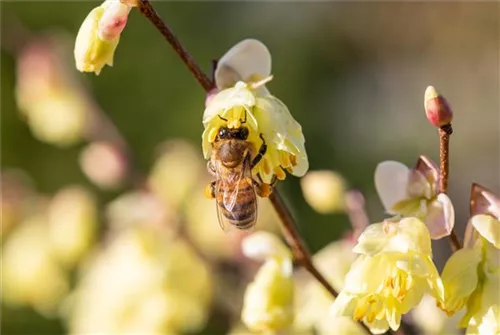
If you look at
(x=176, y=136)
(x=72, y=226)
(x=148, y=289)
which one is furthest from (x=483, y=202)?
(x=176, y=136)

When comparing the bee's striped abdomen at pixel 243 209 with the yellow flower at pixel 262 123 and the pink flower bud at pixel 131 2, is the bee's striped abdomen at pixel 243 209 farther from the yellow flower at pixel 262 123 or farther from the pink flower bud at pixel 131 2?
the pink flower bud at pixel 131 2

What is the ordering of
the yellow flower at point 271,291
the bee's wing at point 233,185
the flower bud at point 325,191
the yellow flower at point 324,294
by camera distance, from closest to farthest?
the bee's wing at point 233,185, the yellow flower at point 271,291, the yellow flower at point 324,294, the flower bud at point 325,191

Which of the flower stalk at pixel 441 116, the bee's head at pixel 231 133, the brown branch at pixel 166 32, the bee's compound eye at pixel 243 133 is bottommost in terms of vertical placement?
the flower stalk at pixel 441 116

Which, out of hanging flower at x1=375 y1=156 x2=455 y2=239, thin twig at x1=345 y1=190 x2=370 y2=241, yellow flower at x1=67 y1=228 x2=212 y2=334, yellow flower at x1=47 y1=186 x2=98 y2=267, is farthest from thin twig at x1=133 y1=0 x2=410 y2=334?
yellow flower at x1=47 y1=186 x2=98 y2=267

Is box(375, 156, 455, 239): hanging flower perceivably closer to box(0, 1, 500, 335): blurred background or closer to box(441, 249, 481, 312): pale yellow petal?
box(441, 249, 481, 312): pale yellow petal

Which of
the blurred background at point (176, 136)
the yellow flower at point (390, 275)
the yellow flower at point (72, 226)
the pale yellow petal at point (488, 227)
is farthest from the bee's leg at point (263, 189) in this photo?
the yellow flower at point (72, 226)

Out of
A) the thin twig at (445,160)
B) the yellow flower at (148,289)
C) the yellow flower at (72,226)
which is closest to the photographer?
the thin twig at (445,160)

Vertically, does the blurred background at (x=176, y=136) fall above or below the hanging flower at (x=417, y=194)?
below

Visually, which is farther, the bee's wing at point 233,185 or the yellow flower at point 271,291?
the yellow flower at point 271,291
